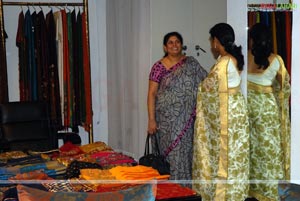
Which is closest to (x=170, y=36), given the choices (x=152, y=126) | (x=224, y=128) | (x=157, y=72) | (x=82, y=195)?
(x=157, y=72)

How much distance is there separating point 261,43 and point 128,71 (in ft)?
5.29

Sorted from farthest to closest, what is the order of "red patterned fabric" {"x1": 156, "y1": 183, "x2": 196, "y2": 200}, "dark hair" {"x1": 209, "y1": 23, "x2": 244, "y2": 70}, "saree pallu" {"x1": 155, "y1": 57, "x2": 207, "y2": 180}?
"saree pallu" {"x1": 155, "y1": 57, "x2": 207, "y2": 180} < "dark hair" {"x1": 209, "y1": 23, "x2": 244, "y2": 70} < "red patterned fabric" {"x1": 156, "y1": 183, "x2": 196, "y2": 200}

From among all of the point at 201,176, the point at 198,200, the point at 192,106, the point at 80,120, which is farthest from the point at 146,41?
the point at 198,200

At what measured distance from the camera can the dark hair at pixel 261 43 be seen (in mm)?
2984

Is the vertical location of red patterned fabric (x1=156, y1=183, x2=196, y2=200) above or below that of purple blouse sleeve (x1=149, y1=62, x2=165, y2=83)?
below

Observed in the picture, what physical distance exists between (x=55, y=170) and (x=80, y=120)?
6.76 ft

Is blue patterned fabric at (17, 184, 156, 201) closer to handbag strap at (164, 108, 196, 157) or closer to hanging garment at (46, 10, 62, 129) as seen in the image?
handbag strap at (164, 108, 196, 157)

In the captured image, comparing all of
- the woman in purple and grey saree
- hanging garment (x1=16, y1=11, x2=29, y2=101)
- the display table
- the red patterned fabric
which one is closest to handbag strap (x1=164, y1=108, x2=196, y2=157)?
the woman in purple and grey saree

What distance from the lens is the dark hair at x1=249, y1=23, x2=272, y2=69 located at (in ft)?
9.79

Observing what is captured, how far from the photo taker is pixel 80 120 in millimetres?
4344

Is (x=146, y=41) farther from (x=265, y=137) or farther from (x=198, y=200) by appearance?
(x=198, y=200)

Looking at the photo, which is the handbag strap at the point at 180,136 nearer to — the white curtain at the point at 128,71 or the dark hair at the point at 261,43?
the white curtain at the point at 128,71

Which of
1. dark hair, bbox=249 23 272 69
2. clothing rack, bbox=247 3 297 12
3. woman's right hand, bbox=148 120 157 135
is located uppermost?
clothing rack, bbox=247 3 297 12

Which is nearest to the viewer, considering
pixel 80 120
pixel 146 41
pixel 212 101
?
pixel 212 101
